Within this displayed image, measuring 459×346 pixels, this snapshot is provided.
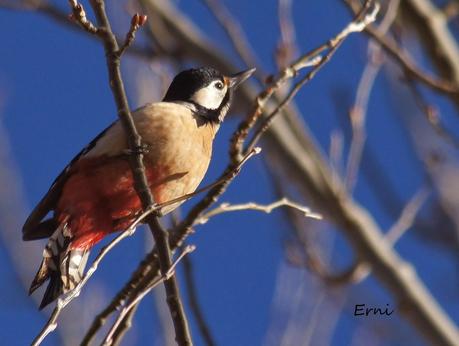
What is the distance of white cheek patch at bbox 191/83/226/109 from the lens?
4891 mm

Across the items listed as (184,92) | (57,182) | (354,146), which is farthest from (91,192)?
(354,146)

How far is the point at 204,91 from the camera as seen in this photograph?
4957 millimetres

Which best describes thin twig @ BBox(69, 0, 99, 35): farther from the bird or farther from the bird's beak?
the bird's beak

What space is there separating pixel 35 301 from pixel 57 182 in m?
2.11

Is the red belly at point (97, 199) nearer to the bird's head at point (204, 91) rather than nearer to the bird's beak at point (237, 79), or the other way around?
the bird's head at point (204, 91)

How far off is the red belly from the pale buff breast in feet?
0.15

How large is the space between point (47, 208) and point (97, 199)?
0.32 meters

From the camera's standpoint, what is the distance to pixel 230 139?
133 inches

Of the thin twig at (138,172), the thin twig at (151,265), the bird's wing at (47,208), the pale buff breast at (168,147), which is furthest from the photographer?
the bird's wing at (47,208)

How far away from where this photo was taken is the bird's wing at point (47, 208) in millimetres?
4301

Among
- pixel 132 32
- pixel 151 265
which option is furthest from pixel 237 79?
pixel 132 32

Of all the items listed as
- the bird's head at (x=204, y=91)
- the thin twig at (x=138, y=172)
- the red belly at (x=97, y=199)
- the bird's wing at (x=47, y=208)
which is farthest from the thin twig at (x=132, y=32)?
the bird's head at (x=204, y=91)

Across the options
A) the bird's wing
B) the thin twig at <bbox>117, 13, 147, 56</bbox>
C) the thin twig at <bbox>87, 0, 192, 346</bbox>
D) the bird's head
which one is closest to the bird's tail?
the bird's wing

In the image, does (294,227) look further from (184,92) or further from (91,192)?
(91,192)
